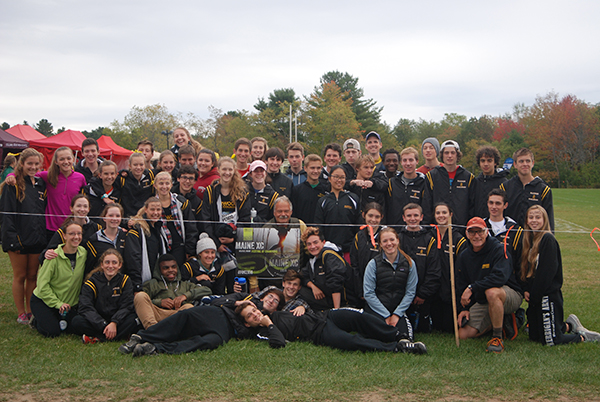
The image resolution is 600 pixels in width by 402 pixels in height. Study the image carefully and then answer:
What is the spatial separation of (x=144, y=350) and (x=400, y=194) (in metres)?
3.96

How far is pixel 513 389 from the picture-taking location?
4.14 metres

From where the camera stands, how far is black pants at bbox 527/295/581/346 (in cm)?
536

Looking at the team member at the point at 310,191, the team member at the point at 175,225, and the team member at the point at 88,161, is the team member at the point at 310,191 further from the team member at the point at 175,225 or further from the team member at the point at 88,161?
the team member at the point at 88,161

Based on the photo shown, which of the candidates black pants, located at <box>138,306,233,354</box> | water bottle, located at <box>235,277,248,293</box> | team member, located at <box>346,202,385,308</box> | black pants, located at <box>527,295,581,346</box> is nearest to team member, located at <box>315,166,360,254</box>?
team member, located at <box>346,202,385,308</box>

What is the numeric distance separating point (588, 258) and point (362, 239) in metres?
9.57

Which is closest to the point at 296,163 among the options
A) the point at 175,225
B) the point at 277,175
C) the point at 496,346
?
the point at 277,175

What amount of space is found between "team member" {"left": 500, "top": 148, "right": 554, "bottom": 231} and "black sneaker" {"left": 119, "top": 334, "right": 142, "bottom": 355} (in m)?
4.88

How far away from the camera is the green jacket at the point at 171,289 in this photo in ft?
19.0

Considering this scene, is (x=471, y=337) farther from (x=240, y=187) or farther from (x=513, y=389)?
(x=240, y=187)

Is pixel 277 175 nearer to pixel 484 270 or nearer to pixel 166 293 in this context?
pixel 166 293

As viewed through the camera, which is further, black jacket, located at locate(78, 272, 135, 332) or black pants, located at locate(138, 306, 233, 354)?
black jacket, located at locate(78, 272, 135, 332)

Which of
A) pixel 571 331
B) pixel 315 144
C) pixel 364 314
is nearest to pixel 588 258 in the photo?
pixel 571 331

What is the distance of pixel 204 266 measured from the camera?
6.09 m

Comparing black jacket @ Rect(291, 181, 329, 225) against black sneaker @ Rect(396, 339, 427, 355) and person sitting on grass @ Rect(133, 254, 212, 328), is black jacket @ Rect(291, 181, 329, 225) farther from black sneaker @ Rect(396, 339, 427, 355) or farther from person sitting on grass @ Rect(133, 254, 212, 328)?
black sneaker @ Rect(396, 339, 427, 355)
